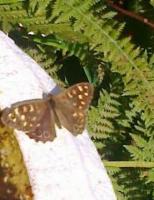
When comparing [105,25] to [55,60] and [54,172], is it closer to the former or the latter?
[55,60]

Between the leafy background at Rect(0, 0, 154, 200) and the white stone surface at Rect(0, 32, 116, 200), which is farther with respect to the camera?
the leafy background at Rect(0, 0, 154, 200)

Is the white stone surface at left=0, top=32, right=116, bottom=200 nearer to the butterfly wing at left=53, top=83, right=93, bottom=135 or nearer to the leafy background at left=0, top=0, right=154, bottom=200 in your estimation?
the butterfly wing at left=53, top=83, right=93, bottom=135

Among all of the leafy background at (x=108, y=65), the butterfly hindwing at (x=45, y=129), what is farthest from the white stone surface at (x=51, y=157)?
the leafy background at (x=108, y=65)

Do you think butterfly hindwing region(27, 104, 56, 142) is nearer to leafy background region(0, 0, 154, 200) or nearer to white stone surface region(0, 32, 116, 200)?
white stone surface region(0, 32, 116, 200)

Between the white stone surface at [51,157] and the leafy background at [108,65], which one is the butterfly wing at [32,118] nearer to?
the white stone surface at [51,157]

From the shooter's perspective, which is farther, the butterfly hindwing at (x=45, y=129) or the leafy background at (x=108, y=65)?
the leafy background at (x=108, y=65)

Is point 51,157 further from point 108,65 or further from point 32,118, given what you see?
point 108,65

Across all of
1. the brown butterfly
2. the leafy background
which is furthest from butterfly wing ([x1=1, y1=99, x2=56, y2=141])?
the leafy background
